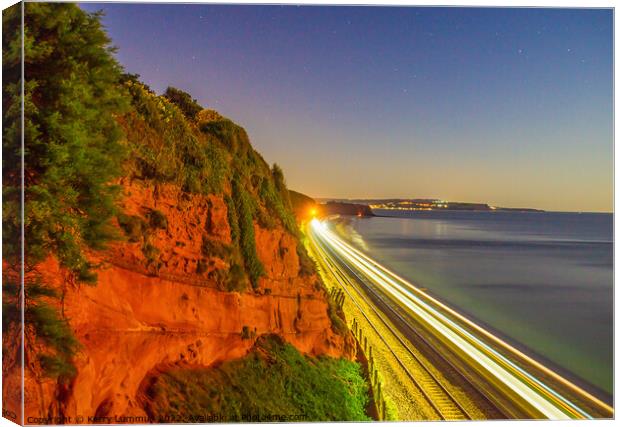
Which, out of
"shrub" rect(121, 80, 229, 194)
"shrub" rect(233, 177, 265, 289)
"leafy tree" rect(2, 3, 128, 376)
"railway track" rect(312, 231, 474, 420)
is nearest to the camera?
"leafy tree" rect(2, 3, 128, 376)

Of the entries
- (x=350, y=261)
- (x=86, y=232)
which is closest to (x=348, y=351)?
(x=86, y=232)

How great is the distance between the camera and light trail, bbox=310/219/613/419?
29.2 ft

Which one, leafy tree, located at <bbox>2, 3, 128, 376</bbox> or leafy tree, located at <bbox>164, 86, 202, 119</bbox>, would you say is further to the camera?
leafy tree, located at <bbox>164, 86, 202, 119</bbox>

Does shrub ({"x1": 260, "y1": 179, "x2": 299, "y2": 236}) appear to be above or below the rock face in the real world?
above

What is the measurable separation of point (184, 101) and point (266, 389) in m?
5.05

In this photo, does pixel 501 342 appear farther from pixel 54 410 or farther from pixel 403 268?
pixel 54 410

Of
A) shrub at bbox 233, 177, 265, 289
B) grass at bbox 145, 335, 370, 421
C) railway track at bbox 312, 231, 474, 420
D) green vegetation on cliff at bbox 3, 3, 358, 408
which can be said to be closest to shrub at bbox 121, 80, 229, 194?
green vegetation on cliff at bbox 3, 3, 358, 408

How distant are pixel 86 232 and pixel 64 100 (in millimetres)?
1705

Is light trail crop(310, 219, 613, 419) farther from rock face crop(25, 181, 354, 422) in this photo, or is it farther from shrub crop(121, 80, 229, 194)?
shrub crop(121, 80, 229, 194)

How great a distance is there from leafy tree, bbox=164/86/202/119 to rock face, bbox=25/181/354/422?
1.70m

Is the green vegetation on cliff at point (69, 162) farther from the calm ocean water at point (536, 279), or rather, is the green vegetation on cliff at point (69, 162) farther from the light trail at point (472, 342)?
the calm ocean water at point (536, 279)

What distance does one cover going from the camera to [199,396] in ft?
24.4

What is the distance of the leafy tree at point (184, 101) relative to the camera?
852 centimetres

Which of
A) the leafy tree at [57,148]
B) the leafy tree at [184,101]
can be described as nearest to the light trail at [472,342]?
the leafy tree at [184,101]
